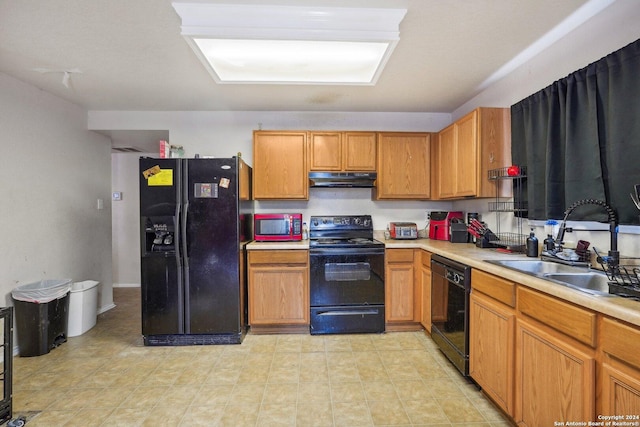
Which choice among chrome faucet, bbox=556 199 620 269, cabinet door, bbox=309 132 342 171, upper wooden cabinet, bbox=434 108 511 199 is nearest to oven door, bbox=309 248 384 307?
cabinet door, bbox=309 132 342 171

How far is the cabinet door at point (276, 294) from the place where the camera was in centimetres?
281

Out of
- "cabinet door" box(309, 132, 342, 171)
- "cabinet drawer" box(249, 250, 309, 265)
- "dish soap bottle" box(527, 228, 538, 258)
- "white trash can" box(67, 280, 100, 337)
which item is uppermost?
"cabinet door" box(309, 132, 342, 171)

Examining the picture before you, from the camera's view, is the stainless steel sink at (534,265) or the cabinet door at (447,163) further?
the cabinet door at (447,163)

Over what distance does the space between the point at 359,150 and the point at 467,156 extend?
3.63ft

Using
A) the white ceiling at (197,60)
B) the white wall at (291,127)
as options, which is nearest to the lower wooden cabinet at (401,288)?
the white wall at (291,127)

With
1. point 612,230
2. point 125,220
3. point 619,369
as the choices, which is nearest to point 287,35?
point 612,230

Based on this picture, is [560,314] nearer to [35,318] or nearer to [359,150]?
[359,150]

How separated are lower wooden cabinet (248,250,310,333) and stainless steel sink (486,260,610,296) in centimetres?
168

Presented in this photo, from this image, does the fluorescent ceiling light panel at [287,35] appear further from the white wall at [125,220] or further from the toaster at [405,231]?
the white wall at [125,220]

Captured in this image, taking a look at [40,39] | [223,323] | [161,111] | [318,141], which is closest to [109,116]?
[161,111]

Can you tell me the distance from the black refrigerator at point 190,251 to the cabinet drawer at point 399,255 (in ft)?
4.91

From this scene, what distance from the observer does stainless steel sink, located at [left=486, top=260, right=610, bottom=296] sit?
4.91ft

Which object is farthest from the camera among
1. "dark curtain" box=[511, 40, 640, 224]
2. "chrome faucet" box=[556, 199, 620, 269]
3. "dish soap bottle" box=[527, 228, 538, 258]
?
"dish soap bottle" box=[527, 228, 538, 258]

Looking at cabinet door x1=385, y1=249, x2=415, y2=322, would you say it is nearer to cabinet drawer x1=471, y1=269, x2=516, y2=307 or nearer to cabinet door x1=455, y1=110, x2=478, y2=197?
cabinet door x1=455, y1=110, x2=478, y2=197
